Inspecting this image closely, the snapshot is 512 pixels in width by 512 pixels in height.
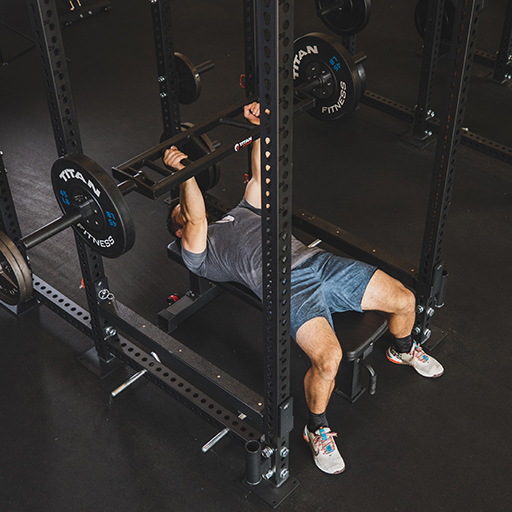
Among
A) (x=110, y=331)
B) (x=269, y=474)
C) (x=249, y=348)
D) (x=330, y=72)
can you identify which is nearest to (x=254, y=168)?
(x=330, y=72)

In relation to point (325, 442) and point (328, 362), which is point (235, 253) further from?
point (325, 442)

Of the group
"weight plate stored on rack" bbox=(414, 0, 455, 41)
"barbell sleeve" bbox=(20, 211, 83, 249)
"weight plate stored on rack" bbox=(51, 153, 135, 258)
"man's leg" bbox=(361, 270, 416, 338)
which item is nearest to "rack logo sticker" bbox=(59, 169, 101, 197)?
"weight plate stored on rack" bbox=(51, 153, 135, 258)

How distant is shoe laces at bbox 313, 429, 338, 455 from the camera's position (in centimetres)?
273

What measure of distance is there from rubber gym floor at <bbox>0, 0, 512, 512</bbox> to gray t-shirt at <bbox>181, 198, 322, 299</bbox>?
488mm

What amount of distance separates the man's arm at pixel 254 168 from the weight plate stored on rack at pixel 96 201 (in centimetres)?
89

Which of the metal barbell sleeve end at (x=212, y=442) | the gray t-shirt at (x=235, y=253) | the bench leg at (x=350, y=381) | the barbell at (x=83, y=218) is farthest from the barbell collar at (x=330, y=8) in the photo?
the metal barbell sleeve end at (x=212, y=442)

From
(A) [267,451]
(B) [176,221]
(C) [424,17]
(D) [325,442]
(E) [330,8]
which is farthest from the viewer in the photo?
(C) [424,17]

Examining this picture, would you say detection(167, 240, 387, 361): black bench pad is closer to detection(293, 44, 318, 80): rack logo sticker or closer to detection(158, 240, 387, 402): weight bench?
detection(158, 240, 387, 402): weight bench

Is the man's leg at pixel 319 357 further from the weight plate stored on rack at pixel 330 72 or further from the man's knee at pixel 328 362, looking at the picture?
the weight plate stored on rack at pixel 330 72

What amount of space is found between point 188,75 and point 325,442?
1888mm

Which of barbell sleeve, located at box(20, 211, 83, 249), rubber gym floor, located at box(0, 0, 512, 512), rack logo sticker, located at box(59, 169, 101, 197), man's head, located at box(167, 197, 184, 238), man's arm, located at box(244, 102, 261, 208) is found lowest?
rubber gym floor, located at box(0, 0, 512, 512)

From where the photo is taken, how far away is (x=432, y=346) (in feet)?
10.6

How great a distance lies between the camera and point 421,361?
10.2ft

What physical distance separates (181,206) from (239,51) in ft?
11.0
